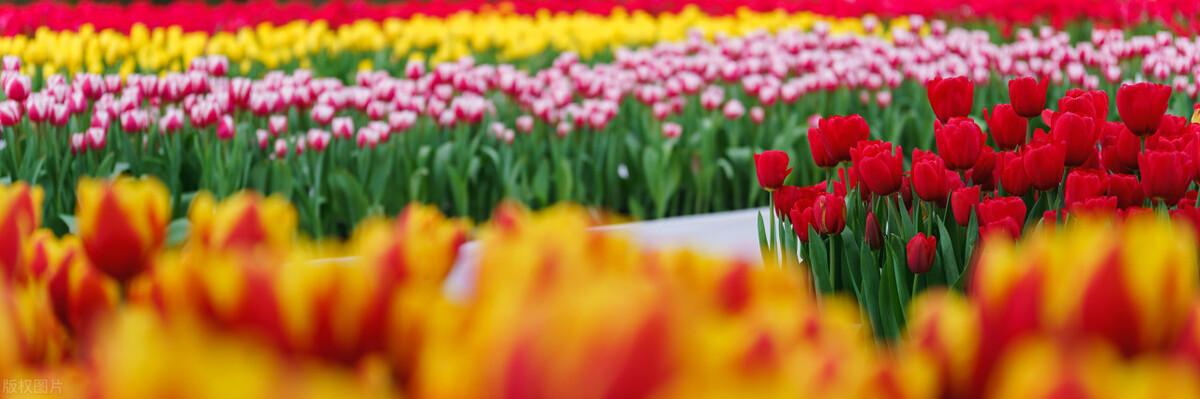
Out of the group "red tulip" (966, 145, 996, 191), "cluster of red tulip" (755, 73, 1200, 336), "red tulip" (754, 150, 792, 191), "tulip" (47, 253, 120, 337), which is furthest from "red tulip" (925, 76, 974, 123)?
"tulip" (47, 253, 120, 337)

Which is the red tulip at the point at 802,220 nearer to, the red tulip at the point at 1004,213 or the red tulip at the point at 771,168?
the red tulip at the point at 771,168

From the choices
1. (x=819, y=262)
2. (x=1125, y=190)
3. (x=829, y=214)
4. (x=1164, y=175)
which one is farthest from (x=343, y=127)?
(x=1164, y=175)

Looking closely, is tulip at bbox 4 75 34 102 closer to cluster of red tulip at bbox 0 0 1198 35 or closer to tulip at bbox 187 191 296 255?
cluster of red tulip at bbox 0 0 1198 35

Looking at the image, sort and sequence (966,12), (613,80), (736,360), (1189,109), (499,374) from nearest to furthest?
(499,374) < (736,360) < (1189,109) < (613,80) < (966,12)

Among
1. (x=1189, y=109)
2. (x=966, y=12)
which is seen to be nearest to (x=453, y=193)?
(x=1189, y=109)

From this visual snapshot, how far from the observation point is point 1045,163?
2.17 metres

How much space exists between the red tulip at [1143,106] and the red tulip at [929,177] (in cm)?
43

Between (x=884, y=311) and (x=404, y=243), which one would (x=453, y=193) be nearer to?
(x=884, y=311)

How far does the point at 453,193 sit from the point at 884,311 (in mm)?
2685

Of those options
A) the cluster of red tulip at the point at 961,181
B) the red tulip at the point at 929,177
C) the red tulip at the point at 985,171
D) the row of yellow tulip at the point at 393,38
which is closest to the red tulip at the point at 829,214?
the cluster of red tulip at the point at 961,181

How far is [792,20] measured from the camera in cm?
891

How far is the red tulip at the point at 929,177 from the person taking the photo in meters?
2.19

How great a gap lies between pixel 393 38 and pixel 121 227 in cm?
713

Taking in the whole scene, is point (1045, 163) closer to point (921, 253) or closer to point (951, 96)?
point (921, 253)
